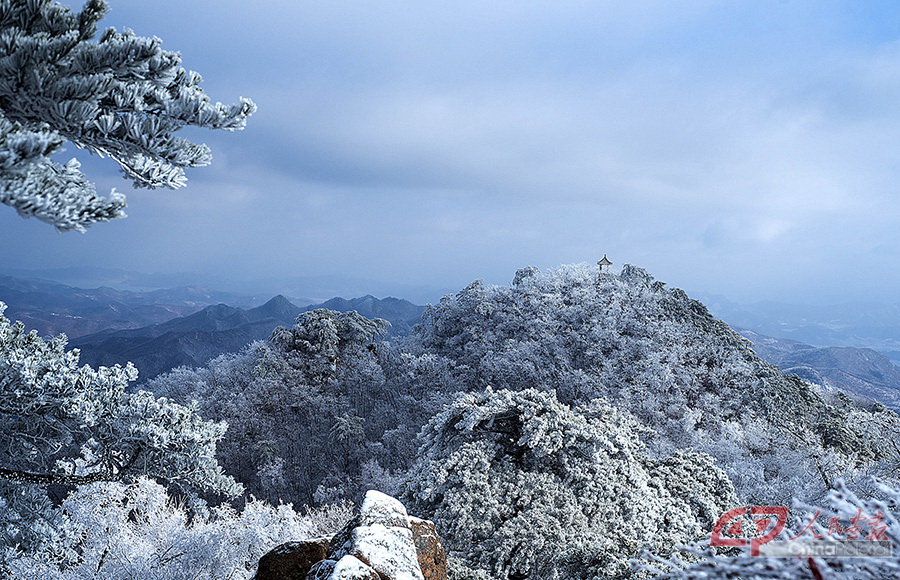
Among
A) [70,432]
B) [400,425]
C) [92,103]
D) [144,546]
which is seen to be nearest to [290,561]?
[70,432]

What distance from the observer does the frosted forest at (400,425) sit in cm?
267

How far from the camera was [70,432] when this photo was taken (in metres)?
5.07

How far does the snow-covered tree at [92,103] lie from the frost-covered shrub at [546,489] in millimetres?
5891

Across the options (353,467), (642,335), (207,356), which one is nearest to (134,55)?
(642,335)

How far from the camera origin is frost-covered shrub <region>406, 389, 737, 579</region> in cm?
643

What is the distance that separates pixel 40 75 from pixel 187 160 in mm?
802

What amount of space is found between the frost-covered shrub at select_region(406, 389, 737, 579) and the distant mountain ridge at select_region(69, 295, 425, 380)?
2446cm

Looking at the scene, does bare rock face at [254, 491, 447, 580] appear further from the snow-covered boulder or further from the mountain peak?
the mountain peak

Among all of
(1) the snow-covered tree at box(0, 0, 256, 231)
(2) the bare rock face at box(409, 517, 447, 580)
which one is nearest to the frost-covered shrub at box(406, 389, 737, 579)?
(2) the bare rock face at box(409, 517, 447, 580)

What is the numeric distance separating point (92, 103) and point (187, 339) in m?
62.3

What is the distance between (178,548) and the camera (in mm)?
6246

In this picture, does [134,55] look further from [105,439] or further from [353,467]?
[353,467]

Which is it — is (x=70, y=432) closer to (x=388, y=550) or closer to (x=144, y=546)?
(x=144, y=546)

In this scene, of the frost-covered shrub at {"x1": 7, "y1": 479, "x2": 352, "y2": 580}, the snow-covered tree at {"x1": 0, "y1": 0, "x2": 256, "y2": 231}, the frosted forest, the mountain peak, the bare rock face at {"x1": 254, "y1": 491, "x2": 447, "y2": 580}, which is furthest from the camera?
the mountain peak
